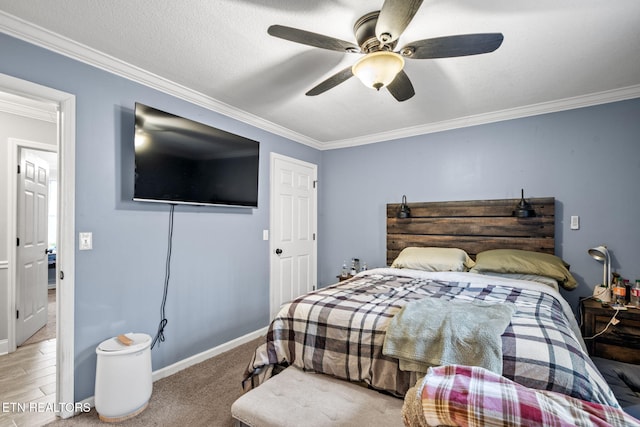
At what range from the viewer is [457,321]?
150 centimetres

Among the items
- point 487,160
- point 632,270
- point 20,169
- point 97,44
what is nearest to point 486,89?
point 487,160

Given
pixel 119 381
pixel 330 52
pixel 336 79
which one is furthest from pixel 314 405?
pixel 330 52

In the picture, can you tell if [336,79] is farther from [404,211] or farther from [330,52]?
[404,211]

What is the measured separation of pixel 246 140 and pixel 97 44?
4.32ft

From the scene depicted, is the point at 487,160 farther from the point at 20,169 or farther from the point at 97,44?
the point at 20,169

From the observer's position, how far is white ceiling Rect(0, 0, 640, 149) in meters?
1.65

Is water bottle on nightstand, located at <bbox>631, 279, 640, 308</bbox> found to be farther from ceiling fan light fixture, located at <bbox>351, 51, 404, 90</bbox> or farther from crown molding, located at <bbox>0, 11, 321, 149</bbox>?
crown molding, located at <bbox>0, 11, 321, 149</bbox>

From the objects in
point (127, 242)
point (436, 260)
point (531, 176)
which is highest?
point (531, 176)

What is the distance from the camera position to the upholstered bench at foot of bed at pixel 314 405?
134 cm

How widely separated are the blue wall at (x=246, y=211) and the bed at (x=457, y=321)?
0.34 metres

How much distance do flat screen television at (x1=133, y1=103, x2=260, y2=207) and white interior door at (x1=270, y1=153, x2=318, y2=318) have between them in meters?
0.58

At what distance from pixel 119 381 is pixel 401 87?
2.65 metres

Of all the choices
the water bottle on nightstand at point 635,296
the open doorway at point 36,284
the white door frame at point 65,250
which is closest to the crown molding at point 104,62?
the white door frame at point 65,250

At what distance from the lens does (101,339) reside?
6.90 feet
